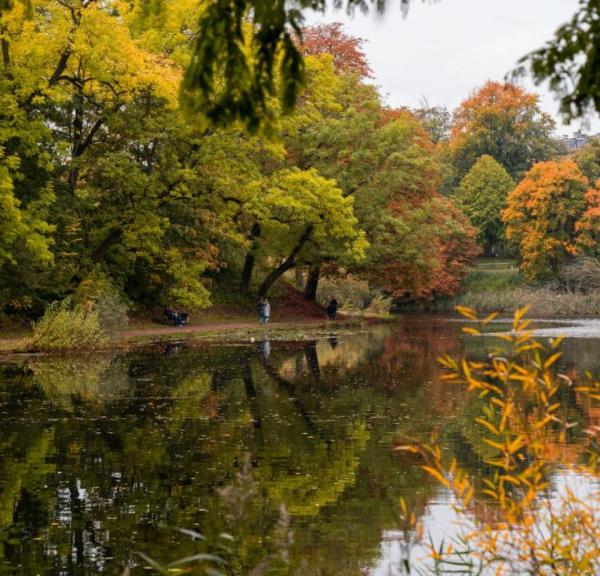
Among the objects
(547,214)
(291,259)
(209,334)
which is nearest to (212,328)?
(209,334)

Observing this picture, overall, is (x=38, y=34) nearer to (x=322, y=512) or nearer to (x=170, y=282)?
(x=170, y=282)

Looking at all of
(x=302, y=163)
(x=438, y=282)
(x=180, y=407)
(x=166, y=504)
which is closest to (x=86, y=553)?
(x=166, y=504)

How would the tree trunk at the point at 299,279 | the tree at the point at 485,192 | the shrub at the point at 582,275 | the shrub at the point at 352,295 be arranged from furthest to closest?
the tree at the point at 485,192 < the shrub at the point at 582,275 < the tree trunk at the point at 299,279 < the shrub at the point at 352,295

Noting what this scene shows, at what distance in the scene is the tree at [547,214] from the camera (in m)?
63.4

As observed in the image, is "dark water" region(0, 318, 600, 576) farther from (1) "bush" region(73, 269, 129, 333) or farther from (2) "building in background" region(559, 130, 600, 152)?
(2) "building in background" region(559, 130, 600, 152)

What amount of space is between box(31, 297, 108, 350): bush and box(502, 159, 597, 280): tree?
41.7 m

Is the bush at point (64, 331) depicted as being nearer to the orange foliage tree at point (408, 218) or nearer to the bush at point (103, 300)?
the bush at point (103, 300)

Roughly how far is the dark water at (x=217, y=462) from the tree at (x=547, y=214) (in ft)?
137

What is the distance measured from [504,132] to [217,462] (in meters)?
73.8

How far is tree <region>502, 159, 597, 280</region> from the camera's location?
208ft

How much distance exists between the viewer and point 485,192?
2968 inches

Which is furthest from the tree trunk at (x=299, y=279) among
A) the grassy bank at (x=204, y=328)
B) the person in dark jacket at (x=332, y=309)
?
the person in dark jacket at (x=332, y=309)

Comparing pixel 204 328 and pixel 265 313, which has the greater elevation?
pixel 265 313

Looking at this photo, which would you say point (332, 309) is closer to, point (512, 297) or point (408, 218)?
point (408, 218)
